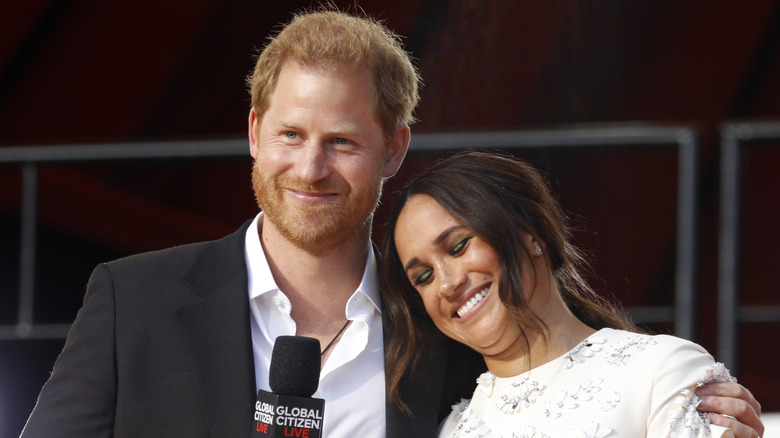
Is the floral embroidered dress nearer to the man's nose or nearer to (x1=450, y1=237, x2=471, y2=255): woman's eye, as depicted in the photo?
(x1=450, y1=237, x2=471, y2=255): woman's eye

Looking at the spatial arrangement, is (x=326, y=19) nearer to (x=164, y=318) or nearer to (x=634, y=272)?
(x=164, y=318)

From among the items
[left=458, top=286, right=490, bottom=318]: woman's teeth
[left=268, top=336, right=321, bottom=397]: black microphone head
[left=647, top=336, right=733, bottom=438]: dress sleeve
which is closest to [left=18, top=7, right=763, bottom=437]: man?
[left=647, top=336, right=733, bottom=438]: dress sleeve

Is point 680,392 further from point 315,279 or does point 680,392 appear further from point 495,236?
point 315,279

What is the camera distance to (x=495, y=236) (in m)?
1.97

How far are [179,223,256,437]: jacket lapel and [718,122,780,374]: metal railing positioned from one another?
1.42 meters

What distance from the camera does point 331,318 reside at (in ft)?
7.20

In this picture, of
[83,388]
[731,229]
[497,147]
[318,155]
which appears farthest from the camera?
[497,147]

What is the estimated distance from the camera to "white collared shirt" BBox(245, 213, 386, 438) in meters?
2.09

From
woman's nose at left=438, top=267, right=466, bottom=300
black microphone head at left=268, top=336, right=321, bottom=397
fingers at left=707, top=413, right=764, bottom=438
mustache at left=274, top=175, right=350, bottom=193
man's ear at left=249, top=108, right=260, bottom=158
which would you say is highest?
man's ear at left=249, top=108, right=260, bottom=158

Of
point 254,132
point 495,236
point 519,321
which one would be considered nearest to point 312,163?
point 254,132

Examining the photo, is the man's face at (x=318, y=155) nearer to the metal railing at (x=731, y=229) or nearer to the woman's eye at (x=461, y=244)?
the woman's eye at (x=461, y=244)

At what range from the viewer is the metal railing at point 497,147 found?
3.03 meters

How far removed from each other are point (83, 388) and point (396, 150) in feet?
2.40

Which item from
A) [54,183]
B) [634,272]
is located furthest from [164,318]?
[634,272]
